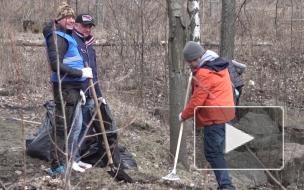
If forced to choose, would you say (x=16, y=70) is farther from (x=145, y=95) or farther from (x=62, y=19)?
(x=62, y=19)

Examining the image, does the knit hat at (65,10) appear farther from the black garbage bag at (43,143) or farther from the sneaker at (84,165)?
the sneaker at (84,165)

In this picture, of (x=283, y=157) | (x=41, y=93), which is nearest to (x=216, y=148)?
(x=283, y=157)

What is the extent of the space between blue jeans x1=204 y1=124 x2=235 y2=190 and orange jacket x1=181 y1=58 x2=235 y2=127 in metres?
0.08

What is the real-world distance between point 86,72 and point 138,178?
1309mm

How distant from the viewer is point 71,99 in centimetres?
581

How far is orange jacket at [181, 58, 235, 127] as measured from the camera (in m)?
5.69

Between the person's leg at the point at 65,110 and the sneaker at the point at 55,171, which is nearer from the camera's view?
the sneaker at the point at 55,171

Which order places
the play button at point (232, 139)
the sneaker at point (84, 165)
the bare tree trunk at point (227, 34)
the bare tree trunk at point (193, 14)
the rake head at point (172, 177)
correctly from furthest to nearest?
1. the bare tree trunk at point (227, 34)
2. the bare tree trunk at point (193, 14)
3. the rake head at point (172, 177)
4. the sneaker at point (84, 165)
5. the play button at point (232, 139)

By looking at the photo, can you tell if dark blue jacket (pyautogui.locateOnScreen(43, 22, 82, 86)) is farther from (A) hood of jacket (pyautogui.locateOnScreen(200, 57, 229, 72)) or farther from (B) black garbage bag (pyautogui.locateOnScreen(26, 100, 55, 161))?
(A) hood of jacket (pyautogui.locateOnScreen(200, 57, 229, 72))

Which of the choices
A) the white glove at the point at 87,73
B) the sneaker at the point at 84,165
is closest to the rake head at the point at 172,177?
the sneaker at the point at 84,165

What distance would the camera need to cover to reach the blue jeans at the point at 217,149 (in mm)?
5840

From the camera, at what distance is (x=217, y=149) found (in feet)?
19.3

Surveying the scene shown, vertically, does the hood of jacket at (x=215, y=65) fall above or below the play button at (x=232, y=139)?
above

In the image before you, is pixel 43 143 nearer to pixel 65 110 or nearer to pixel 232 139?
pixel 65 110
